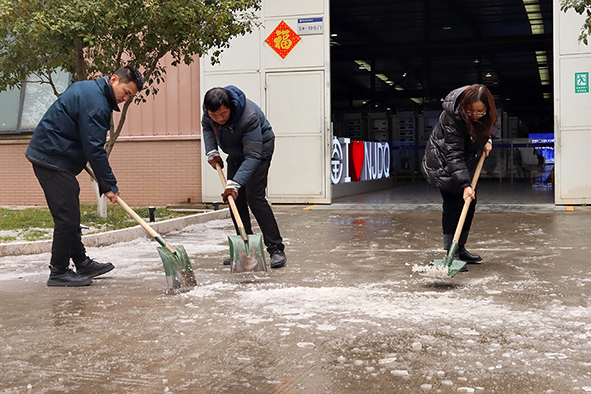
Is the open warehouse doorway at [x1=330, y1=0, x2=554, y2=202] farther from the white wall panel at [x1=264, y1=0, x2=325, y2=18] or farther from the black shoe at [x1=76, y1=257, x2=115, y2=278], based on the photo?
the black shoe at [x1=76, y1=257, x2=115, y2=278]

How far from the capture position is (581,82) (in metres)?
12.0

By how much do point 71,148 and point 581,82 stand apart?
1029cm

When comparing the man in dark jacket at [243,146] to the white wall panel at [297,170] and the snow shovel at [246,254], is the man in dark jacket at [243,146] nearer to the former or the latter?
the snow shovel at [246,254]

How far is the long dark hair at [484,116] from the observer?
521 cm

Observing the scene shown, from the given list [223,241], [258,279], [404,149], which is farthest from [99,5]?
[404,149]

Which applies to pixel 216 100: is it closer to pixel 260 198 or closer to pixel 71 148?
pixel 260 198

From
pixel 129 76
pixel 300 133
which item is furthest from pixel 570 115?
pixel 129 76

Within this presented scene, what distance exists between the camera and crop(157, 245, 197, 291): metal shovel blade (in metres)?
4.80

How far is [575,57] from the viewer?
12.1 metres

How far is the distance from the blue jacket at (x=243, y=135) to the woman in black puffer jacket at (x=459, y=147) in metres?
1.60

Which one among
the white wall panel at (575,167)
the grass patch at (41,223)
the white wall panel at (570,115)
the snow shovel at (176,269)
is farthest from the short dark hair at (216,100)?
the white wall panel at (575,167)

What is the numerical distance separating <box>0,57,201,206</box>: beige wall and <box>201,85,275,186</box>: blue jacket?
8.25 m

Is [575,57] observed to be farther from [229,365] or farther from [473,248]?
[229,365]

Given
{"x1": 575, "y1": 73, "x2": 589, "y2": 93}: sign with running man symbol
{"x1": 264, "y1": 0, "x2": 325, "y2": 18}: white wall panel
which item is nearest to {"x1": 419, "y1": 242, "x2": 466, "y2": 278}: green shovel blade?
{"x1": 575, "y1": 73, "x2": 589, "y2": 93}: sign with running man symbol
